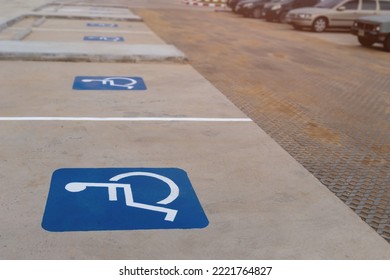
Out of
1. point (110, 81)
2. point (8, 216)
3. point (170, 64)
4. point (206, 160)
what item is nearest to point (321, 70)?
point (170, 64)

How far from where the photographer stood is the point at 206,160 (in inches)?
201

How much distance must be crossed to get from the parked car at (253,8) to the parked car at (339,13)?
6.17 m

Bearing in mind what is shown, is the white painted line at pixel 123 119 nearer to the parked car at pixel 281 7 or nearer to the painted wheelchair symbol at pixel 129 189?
the painted wheelchair symbol at pixel 129 189

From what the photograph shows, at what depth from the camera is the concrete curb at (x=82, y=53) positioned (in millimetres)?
10250

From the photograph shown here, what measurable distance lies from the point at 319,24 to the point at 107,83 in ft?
46.4

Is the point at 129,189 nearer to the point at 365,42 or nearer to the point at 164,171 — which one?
the point at 164,171

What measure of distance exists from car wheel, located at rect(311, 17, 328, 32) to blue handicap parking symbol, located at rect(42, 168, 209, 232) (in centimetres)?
1701

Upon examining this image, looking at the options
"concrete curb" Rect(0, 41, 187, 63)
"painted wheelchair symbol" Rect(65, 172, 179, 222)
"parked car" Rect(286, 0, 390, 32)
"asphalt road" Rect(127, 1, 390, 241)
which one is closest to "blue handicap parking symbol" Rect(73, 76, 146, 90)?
"asphalt road" Rect(127, 1, 390, 241)

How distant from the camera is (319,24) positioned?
1995 centimetres

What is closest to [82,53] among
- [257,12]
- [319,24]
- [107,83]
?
[107,83]

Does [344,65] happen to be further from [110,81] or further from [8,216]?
[8,216]

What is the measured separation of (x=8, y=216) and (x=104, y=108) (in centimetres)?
338

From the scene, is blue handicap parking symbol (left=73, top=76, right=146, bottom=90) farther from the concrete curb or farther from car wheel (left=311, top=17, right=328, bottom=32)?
car wheel (left=311, top=17, right=328, bottom=32)

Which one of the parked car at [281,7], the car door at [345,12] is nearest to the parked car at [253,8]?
the parked car at [281,7]
